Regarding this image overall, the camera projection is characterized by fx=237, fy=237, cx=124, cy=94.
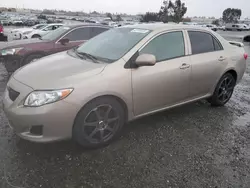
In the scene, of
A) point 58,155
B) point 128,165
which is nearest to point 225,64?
point 128,165

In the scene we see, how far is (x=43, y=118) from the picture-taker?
8.71ft

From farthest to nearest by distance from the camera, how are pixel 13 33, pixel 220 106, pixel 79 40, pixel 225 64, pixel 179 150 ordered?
pixel 13 33 < pixel 79 40 < pixel 220 106 < pixel 225 64 < pixel 179 150

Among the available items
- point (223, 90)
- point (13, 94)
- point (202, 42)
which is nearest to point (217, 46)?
point (202, 42)

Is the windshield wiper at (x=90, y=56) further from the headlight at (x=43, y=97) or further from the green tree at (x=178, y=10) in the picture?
the green tree at (x=178, y=10)

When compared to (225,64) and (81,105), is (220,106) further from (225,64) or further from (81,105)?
(81,105)

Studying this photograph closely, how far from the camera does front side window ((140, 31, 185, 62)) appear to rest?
11.5 ft

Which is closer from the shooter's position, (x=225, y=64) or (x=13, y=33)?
(x=225, y=64)

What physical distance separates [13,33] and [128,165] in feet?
54.2

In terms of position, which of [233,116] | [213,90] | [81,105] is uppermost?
[81,105]

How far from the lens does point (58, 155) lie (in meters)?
2.98

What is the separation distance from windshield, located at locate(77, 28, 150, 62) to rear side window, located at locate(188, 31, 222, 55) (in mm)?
925

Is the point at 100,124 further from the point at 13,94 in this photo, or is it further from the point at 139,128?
the point at 13,94

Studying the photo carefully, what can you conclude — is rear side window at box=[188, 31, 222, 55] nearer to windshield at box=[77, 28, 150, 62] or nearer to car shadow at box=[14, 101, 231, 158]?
windshield at box=[77, 28, 150, 62]

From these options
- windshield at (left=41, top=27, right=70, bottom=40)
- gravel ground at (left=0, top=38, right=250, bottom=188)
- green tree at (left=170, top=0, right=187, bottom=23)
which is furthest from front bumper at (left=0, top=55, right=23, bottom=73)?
green tree at (left=170, top=0, right=187, bottom=23)
